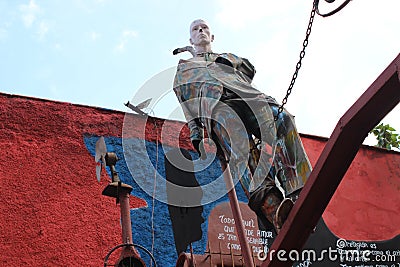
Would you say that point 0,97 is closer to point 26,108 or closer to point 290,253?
point 26,108

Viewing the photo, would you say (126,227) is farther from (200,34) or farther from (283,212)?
(200,34)

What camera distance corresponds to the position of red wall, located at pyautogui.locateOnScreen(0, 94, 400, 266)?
6.06 meters

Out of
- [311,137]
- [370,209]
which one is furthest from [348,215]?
[311,137]

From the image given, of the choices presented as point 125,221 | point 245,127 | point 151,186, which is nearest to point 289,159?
point 245,127

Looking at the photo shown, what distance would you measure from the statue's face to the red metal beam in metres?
2.09

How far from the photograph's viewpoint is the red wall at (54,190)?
6059 millimetres

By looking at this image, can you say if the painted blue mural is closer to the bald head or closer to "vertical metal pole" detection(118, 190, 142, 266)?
"vertical metal pole" detection(118, 190, 142, 266)

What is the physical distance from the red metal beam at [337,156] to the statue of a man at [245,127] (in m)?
→ 0.48

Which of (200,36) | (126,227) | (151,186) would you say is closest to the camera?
(126,227)

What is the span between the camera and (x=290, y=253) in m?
3.22

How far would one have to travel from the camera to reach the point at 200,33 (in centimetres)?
488

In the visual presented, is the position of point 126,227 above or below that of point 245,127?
below

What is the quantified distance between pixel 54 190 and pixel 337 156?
4.13m

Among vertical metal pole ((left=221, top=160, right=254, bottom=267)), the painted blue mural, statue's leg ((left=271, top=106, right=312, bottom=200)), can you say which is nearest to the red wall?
the painted blue mural
